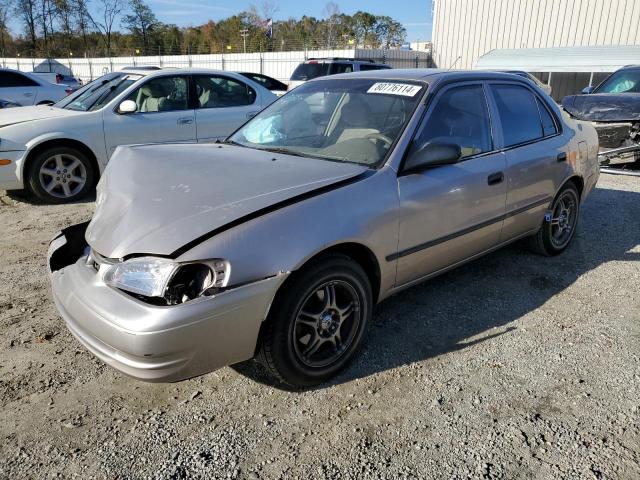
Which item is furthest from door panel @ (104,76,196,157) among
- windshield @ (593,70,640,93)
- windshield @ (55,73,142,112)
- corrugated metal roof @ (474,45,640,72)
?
corrugated metal roof @ (474,45,640,72)

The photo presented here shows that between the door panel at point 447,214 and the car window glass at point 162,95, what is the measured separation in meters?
4.75

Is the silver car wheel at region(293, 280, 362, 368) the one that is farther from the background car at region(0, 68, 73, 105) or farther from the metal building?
the metal building

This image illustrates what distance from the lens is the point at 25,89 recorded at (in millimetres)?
11469

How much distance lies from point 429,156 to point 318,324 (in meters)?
1.21

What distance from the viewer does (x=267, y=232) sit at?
2463 millimetres

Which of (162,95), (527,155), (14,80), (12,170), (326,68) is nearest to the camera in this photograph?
(527,155)

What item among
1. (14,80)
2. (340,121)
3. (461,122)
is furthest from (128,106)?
(14,80)

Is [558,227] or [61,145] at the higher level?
[61,145]

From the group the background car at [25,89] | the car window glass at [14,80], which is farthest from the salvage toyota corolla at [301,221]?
the car window glass at [14,80]

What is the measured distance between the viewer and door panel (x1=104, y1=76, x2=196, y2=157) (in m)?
6.62

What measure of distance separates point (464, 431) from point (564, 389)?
740 millimetres

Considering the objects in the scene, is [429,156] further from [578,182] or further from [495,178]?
[578,182]

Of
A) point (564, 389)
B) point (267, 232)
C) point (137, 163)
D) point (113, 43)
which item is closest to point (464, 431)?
point (564, 389)

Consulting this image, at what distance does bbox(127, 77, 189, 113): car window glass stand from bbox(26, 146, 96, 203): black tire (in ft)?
3.36
